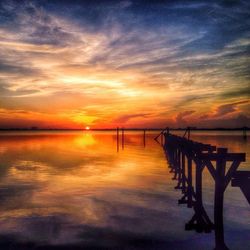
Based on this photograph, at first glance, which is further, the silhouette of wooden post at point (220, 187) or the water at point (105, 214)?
the water at point (105, 214)

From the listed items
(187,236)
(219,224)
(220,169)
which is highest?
(220,169)

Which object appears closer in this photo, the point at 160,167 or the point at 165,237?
the point at 165,237

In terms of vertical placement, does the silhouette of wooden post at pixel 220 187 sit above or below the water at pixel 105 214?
above

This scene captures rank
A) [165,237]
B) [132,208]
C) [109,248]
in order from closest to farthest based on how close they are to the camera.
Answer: [109,248] → [165,237] → [132,208]

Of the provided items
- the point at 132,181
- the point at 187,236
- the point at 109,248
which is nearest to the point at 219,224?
the point at 187,236

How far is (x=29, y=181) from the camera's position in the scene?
61.4 ft

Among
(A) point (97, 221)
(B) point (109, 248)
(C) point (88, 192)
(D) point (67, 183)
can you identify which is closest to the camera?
(B) point (109, 248)

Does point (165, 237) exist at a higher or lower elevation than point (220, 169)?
lower

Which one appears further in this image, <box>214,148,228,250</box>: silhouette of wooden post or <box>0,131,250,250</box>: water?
<box>0,131,250,250</box>: water

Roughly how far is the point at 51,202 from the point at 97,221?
3.65 m

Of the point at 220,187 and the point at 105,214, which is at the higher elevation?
the point at 220,187

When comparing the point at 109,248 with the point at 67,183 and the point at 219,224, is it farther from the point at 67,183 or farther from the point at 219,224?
the point at 67,183

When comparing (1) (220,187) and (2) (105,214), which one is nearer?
(1) (220,187)

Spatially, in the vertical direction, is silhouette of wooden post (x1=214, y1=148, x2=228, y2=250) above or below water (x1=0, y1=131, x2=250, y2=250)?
above
